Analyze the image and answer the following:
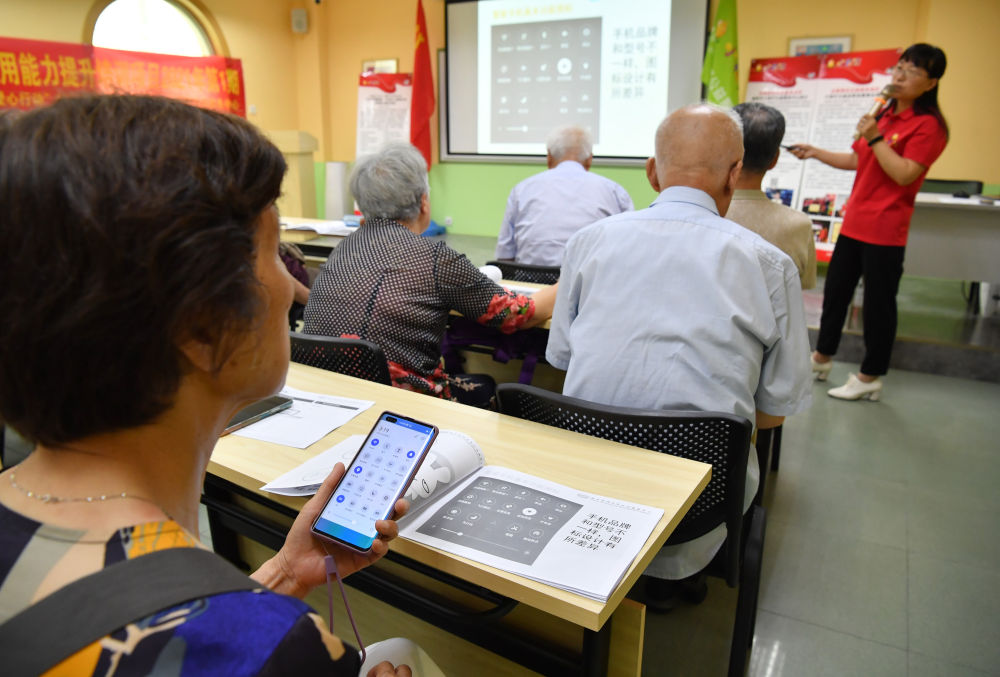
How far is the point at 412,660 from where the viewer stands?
0.87m

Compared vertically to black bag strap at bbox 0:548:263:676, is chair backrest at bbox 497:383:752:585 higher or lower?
lower

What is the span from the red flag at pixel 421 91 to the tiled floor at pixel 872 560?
177 inches

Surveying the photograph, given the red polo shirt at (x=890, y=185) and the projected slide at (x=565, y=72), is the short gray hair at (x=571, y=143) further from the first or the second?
the projected slide at (x=565, y=72)

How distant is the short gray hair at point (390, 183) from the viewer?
1.88 m

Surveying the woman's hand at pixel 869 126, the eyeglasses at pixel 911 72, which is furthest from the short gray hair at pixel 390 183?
the eyeglasses at pixel 911 72

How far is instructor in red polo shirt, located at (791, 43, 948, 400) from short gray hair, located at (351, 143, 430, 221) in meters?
1.98

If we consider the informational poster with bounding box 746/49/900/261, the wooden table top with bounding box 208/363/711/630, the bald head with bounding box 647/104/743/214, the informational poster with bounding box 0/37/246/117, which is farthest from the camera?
the informational poster with bounding box 0/37/246/117

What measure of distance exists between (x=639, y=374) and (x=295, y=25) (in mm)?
6771

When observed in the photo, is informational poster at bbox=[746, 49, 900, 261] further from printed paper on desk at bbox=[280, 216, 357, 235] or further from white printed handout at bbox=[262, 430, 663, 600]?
white printed handout at bbox=[262, 430, 663, 600]

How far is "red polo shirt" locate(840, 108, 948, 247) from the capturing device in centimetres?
293

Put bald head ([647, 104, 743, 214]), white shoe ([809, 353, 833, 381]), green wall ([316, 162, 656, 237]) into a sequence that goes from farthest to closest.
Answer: green wall ([316, 162, 656, 237]), white shoe ([809, 353, 833, 381]), bald head ([647, 104, 743, 214])

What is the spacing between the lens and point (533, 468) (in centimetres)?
108

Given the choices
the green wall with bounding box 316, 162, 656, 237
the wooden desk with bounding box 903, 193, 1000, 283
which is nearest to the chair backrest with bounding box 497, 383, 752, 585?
the wooden desk with bounding box 903, 193, 1000, 283

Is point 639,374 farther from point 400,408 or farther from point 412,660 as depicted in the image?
point 412,660
